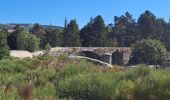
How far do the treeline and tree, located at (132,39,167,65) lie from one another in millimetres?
7503

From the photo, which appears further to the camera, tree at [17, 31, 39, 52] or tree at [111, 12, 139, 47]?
tree at [111, 12, 139, 47]

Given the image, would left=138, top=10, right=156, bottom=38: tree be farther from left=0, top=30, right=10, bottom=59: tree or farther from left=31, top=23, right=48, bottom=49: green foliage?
left=0, top=30, right=10, bottom=59: tree

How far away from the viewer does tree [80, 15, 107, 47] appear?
247ft

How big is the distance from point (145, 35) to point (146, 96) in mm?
80146

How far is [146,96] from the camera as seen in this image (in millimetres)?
11188

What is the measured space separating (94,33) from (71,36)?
3.82 m

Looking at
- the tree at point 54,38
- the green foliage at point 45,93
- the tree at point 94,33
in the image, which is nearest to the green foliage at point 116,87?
the green foliage at point 45,93

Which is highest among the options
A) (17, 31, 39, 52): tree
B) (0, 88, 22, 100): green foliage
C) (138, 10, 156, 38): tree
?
(138, 10, 156, 38): tree

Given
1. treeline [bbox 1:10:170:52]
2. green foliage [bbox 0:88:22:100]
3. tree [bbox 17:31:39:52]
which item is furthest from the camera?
treeline [bbox 1:10:170:52]

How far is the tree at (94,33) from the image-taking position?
75250 millimetres

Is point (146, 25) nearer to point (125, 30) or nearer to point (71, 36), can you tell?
point (125, 30)

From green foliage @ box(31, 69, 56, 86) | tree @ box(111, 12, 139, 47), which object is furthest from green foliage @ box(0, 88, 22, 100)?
tree @ box(111, 12, 139, 47)

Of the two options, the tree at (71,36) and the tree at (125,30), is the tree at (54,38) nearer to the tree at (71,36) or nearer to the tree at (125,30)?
the tree at (71,36)

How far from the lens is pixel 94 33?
74875 mm
